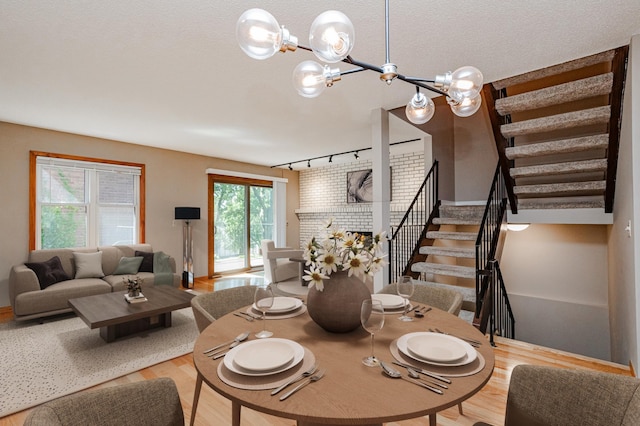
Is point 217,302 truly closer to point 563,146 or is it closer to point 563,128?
point 563,146

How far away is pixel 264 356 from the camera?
1.13 meters

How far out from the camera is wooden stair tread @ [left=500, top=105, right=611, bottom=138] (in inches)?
124

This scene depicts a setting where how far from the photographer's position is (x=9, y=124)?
4387mm

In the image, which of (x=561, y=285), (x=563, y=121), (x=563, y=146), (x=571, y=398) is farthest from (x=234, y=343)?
(x=561, y=285)

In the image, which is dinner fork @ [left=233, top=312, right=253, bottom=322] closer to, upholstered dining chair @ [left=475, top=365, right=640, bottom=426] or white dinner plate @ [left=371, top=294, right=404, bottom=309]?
white dinner plate @ [left=371, top=294, right=404, bottom=309]

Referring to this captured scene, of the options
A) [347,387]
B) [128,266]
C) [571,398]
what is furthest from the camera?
[128,266]

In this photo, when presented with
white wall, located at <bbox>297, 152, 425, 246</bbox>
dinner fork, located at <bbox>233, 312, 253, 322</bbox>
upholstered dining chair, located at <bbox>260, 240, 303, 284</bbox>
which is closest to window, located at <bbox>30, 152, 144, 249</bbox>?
upholstered dining chair, located at <bbox>260, 240, 303, 284</bbox>

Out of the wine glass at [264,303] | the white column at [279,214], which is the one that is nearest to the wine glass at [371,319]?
the wine glass at [264,303]

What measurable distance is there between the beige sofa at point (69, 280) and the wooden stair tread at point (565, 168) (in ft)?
15.7

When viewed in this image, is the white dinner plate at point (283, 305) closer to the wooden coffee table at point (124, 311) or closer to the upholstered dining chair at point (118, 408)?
the upholstered dining chair at point (118, 408)

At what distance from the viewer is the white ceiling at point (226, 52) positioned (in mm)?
2057

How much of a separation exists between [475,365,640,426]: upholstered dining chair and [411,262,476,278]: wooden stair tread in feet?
8.64

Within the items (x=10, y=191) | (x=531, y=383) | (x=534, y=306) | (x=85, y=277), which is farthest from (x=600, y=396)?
(x=10, y=191)

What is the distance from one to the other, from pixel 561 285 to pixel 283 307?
5.05 metres
